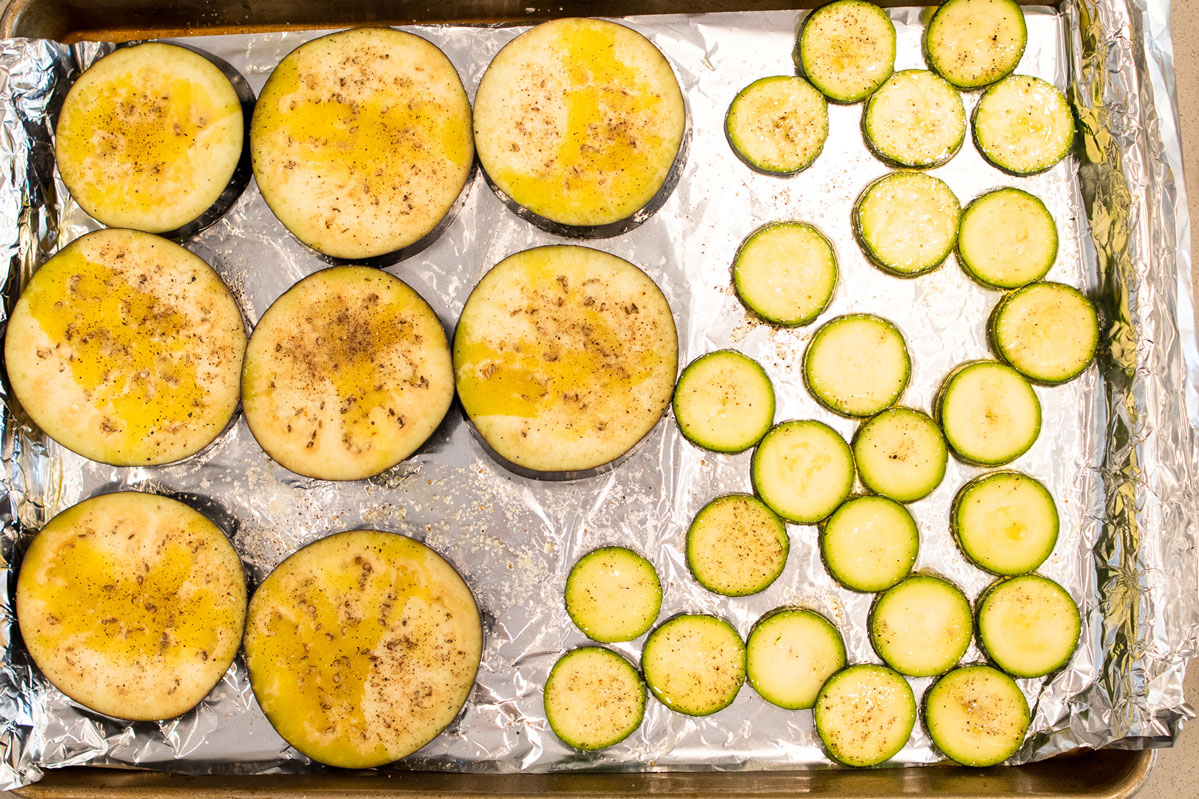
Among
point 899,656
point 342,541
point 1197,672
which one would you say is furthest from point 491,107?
point 1197,672

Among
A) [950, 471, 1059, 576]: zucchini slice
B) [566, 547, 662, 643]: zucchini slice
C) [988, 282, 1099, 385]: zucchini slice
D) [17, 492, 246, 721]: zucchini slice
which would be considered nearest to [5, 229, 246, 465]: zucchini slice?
[17, 492, 246, 721]: zucchini slice

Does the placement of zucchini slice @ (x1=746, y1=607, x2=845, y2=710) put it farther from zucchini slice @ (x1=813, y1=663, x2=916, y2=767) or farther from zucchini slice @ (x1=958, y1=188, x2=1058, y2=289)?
zucchini slice @ (x1=958, y1=188, x2=1058, y2=289)

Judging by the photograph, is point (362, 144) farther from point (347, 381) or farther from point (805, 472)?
point (805, 472)

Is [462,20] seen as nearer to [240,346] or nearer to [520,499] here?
[240,346]

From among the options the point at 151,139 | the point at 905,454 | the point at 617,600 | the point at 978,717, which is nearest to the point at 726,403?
the point at 905,454

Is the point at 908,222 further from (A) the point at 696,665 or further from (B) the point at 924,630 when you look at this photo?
(A) the point at 696,665

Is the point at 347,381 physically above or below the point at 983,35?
below

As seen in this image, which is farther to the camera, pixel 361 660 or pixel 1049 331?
pixel 1049 331

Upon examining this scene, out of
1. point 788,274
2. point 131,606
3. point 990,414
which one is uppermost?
point 788,274
